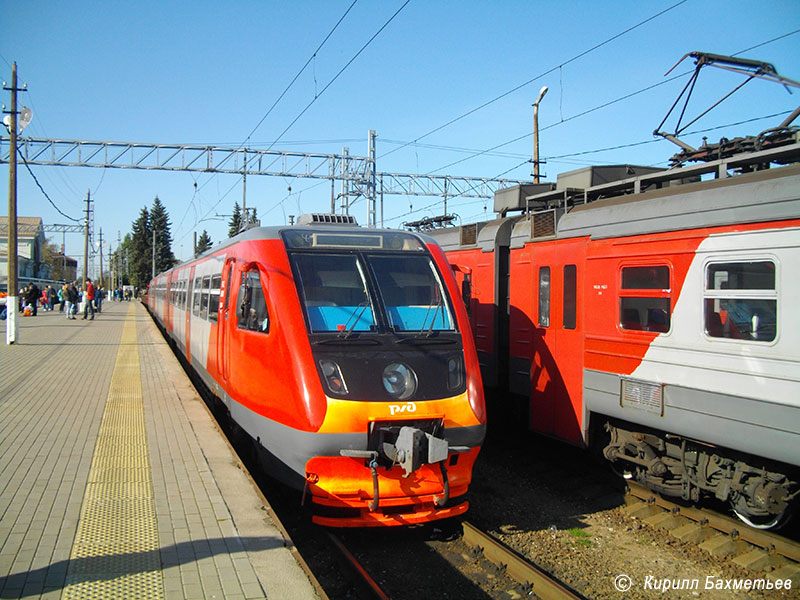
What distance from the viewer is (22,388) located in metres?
11.1

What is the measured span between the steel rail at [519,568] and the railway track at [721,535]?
188cm

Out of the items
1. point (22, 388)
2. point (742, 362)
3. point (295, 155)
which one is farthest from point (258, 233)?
point (295, 155)

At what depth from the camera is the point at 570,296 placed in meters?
7.94

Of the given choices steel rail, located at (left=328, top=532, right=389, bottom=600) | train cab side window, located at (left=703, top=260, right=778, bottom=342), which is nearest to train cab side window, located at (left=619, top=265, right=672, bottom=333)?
train cab side window, located at (left=703, top=260, right=778, bottom=342)

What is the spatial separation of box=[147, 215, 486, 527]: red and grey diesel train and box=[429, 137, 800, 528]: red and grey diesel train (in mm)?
1522

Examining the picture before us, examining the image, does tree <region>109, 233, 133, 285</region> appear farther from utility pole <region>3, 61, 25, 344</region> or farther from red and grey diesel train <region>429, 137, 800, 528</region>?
red and grey diesel train <region>429, 137, 800, 528</region>

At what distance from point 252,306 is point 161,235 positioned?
95766 mm

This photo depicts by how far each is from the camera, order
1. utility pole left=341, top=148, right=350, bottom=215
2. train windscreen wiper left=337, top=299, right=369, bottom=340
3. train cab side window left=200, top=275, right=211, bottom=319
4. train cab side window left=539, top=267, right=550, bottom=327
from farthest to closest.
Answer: utility pole left=341, top=148, right=350, bottom=215 → train cab side window left=200, top=275, right=211, bottom=319 → train cab side window left=539, top=267, right=550, bottom=327 → train windscreen wiper left=337, top=299, right=369, bottom=340

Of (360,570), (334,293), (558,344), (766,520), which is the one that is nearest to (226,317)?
(334,293)

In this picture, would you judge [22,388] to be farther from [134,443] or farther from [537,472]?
[537,472]

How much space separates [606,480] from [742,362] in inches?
116

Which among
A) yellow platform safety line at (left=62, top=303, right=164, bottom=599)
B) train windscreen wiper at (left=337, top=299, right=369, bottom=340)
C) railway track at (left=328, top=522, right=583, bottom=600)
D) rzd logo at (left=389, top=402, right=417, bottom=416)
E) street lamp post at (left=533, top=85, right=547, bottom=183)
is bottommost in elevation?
railway track at (left=328, top=522, right=583, bottom=600)

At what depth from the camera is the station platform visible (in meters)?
3.99

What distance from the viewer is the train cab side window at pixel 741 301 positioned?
5496 mm
